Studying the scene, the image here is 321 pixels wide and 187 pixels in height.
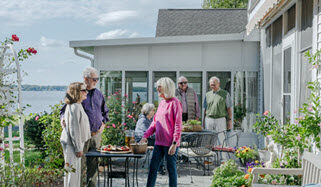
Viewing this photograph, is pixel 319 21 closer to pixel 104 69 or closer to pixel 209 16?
pixel 104 69

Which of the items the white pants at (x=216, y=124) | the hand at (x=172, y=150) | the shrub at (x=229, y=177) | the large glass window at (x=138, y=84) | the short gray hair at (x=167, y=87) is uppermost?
the large glass window at (x=138, y=84)

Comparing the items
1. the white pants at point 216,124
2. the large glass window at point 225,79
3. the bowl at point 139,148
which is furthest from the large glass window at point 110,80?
the bowl at point 139,148

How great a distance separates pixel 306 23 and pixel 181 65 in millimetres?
4724

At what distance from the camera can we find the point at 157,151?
16.3 ft

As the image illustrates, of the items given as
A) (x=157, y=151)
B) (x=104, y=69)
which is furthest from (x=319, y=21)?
(x=104, y=69)

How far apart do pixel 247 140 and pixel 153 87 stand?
109 inches

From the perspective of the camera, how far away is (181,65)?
9.87 meters

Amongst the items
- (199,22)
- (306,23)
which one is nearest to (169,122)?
(306,23)

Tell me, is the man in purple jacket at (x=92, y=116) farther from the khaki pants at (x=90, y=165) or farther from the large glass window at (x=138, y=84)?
the large glass window at (x=138, y=84)

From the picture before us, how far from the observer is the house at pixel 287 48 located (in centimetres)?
524

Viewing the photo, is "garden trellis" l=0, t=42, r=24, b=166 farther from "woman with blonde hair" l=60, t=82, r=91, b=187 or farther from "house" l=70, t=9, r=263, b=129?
"house" l=70, t=9, r=263, b=129

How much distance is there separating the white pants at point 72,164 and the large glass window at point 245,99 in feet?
19.2

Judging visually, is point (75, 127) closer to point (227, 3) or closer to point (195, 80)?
point (195, 80)

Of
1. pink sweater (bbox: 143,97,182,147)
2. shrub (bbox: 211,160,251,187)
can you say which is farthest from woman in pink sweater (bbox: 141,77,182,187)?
shrub (bbox: 211,160,251,187)
